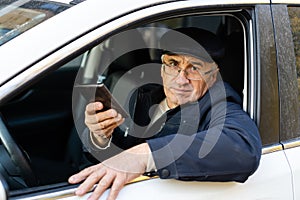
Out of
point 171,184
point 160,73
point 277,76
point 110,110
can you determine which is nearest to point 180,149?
point 171,184

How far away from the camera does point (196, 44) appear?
2.13 metres

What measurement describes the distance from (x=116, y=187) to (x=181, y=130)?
46 cm

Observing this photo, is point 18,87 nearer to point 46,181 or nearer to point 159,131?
point 46,181

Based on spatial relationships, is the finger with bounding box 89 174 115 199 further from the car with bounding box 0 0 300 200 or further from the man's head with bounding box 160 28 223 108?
the man's head with bounding box 160 28 223 108

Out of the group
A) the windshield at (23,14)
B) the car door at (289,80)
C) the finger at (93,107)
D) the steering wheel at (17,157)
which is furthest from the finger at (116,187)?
the car door at (289,80)

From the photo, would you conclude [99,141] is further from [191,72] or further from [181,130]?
[191,72]

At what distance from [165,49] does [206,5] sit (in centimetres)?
50

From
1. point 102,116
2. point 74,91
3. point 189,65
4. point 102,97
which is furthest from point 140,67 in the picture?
point 102,116

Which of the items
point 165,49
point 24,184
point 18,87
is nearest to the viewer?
point 18,87

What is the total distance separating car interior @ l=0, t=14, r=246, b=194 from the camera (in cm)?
185

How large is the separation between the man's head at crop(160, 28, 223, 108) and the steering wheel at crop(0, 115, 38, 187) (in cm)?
72

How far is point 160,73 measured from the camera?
7.44ft

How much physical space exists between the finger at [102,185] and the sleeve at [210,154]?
17 cm

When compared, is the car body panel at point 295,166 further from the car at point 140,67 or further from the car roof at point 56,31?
the car roof at point 56,31
